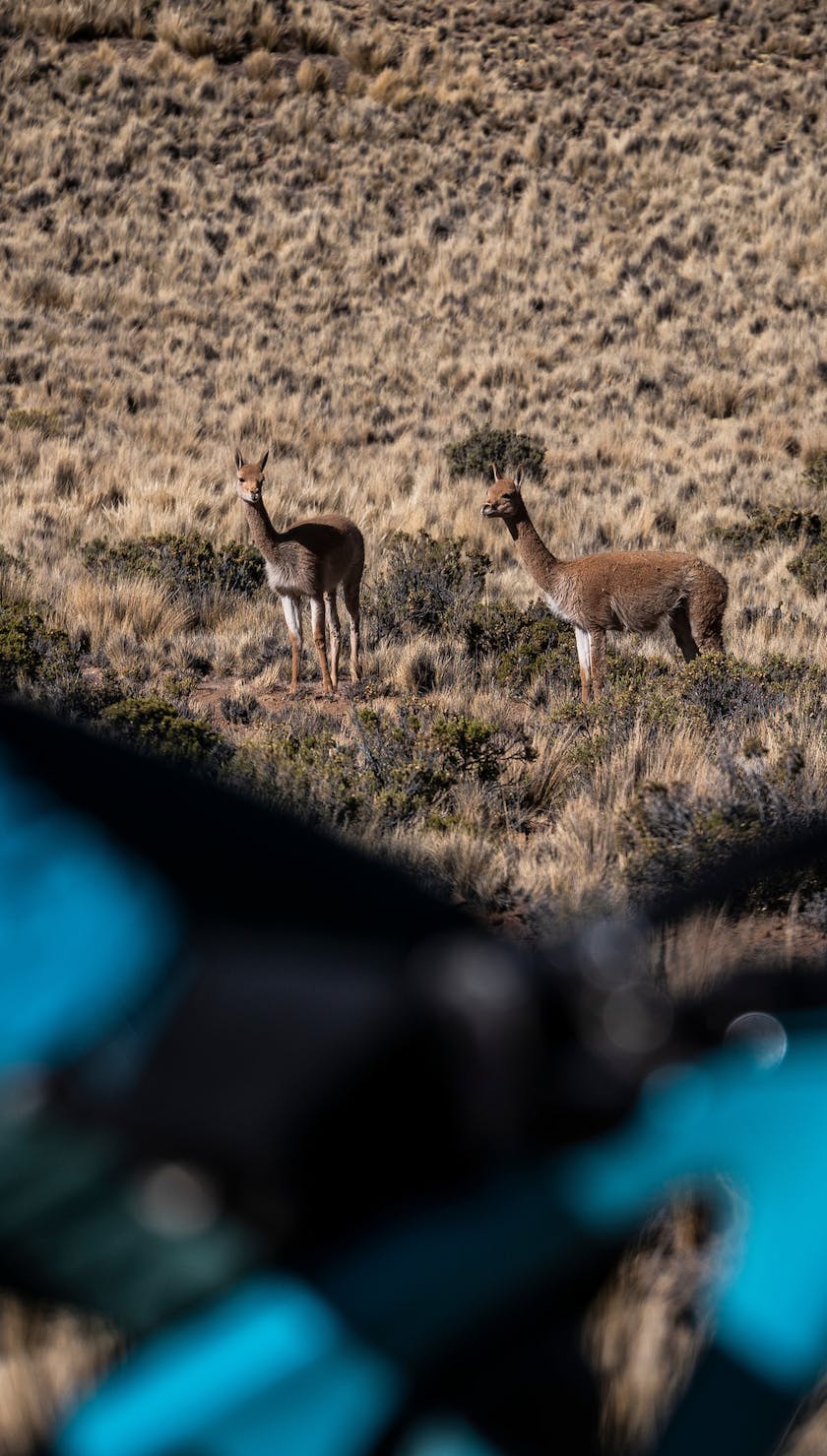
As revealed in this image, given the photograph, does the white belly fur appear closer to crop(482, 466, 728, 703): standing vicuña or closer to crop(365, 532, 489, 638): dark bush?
crop(482, 466, 728, 703): standing vicuña

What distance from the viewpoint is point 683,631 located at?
8469 mm

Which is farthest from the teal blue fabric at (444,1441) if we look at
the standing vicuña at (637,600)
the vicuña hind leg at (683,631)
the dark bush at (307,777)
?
the vicuña hind leg at (683,631)

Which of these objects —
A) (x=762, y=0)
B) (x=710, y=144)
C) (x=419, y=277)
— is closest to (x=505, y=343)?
(x=419, y=277)

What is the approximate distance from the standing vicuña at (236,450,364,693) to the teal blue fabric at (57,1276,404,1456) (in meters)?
7.06

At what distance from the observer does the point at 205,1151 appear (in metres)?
1.06

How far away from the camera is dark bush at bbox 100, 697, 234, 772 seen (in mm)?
5344

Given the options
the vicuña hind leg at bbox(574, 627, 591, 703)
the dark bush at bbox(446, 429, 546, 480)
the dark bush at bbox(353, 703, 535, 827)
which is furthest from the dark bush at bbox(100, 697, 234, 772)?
the dark bush at bbox(446, 429, 546, 480)

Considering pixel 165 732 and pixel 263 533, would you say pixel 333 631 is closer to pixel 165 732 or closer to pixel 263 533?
pixel 263 533

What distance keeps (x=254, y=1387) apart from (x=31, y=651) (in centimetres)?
697

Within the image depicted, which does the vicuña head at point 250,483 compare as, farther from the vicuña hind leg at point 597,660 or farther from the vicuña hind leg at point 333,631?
the vicuña hind leg at point 597,660

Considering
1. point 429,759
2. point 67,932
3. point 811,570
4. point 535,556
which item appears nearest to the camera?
point 67,932

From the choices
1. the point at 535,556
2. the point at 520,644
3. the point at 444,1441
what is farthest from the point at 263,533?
the point at 444,1441

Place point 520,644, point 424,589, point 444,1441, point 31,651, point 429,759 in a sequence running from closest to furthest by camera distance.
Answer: point 444,1441 < point 429,759 < point 31,651 < point 520,644 < point 424,589

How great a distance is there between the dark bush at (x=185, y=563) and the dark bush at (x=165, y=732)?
15.6 feet
